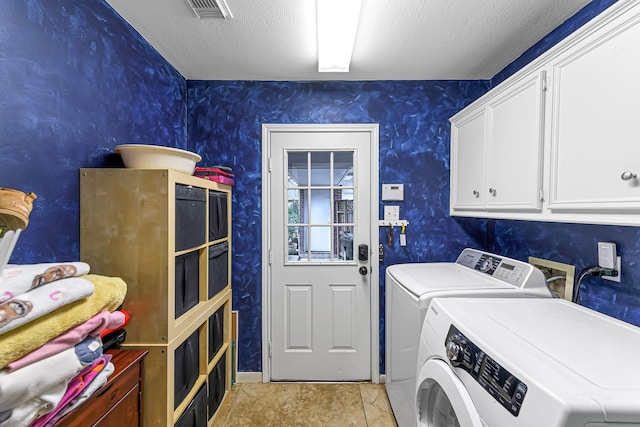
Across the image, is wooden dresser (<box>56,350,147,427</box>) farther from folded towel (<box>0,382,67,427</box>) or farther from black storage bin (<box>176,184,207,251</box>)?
black storage bin (<box>176,184,207,251</box>)

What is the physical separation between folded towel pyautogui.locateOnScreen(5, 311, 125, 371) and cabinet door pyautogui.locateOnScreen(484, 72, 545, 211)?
1765mm

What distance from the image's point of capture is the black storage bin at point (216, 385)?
192cm

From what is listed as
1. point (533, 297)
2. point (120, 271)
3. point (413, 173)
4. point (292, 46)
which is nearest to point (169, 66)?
point (292, 46)

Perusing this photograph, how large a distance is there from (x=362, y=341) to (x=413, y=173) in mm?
1423

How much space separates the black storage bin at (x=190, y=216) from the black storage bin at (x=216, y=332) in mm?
609

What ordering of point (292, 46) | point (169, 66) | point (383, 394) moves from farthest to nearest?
point (383, 394) → point (169, 66) → point (292, 46)

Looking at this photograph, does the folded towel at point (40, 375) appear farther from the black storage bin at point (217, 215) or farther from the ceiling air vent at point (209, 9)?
the ceiling air vent at point (209, 9)

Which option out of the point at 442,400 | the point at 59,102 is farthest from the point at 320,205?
the point at 59,102

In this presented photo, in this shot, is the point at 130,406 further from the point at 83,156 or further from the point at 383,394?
the point at 383,394

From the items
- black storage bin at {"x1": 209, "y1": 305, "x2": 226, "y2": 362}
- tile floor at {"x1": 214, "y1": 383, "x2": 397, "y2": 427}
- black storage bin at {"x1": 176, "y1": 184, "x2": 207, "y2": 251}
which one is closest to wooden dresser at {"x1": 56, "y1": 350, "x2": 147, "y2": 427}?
black storage bin at {"x1": 176, "y1": 184, "x2": 207, "y2": 251}

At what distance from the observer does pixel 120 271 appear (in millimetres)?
1330

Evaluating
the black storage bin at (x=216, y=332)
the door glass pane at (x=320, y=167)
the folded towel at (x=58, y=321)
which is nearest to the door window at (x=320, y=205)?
the door glass pane at (x=320, y=167)

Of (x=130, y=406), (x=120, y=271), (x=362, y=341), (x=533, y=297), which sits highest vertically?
(x=120, y=271)

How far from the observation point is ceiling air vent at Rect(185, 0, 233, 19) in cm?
144
